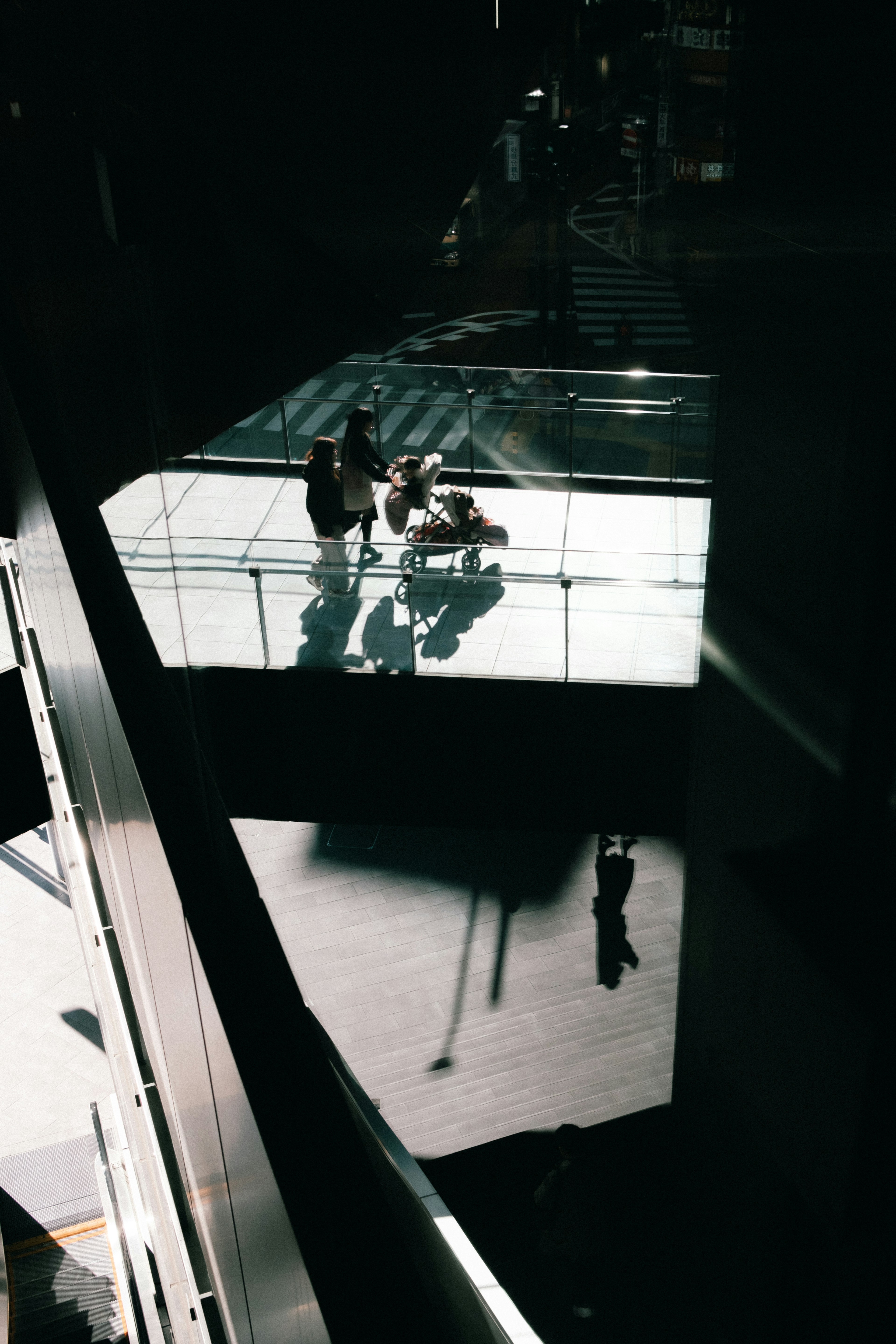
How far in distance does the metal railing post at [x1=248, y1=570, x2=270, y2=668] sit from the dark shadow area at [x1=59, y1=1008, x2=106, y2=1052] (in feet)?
13.9

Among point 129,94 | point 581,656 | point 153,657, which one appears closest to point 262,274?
point 129,94

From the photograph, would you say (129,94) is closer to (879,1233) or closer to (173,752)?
(173,752)

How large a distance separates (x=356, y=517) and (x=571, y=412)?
1.85 metres

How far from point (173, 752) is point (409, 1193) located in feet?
3.24

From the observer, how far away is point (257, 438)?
8.88m

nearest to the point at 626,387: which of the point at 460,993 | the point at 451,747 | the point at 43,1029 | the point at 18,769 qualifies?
the point at 451,747

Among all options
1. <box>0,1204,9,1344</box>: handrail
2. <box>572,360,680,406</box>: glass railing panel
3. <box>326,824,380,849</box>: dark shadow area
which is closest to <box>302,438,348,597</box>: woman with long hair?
<box>572,360,680,406</box>: glass railing panel

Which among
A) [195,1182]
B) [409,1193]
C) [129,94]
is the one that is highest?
[129,94]

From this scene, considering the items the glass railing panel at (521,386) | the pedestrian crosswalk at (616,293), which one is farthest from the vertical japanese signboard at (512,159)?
the glass railing panel at (521,386)

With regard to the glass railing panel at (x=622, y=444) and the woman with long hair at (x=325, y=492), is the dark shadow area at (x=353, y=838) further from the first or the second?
the glass railing panel at (x=622, y=444)

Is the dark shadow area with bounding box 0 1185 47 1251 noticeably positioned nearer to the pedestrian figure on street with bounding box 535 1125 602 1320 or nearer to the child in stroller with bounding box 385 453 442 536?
the pedestrian figure on street with bounding box 535 1125 602 1320

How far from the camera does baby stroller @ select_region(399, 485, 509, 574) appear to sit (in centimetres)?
786

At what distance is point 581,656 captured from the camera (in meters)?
6.68

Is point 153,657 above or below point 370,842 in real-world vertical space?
above
